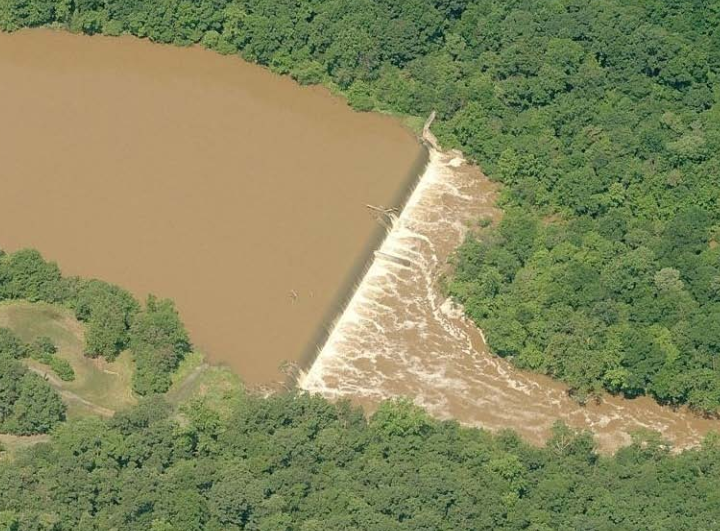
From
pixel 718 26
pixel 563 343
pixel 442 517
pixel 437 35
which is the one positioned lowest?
pixel 442 517

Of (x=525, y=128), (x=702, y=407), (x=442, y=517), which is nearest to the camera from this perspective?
(x=442, y=517)

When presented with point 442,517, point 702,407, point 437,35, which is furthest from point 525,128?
point 442,517

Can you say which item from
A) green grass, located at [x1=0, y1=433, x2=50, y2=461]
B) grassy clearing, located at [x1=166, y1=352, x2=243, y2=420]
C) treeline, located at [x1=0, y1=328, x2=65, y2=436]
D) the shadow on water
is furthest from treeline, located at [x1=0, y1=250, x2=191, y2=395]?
the shadow on water

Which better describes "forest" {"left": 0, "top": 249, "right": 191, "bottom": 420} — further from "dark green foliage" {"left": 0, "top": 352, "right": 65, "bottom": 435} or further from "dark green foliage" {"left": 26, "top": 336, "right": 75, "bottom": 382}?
"dark green foliage" {"left": 0, "top": 352, "right": 65, "bottom": 435}

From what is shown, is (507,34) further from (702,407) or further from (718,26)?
A: (702,407)

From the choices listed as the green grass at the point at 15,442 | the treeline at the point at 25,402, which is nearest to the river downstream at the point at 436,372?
the treeline at the point at 25,402

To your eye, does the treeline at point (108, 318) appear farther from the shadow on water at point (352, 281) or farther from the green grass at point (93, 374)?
the shadow on water at point (352, 281)
